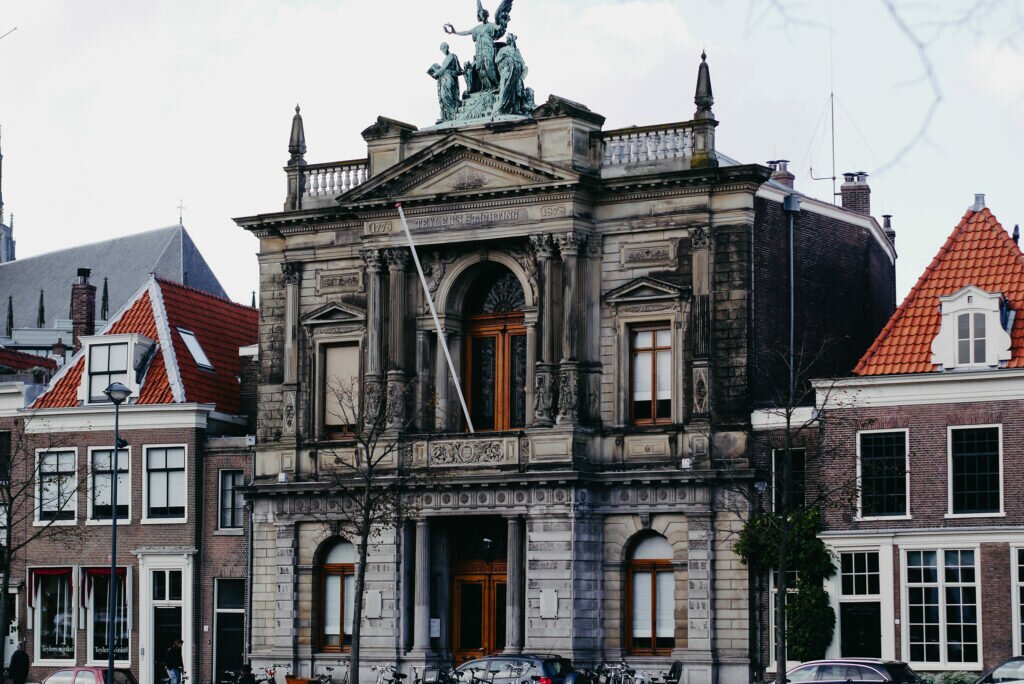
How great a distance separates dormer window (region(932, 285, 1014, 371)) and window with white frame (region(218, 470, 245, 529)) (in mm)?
21160

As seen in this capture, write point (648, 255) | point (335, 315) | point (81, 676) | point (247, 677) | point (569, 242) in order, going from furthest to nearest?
point (335, 315)
point (648, 255)
point (569, 242)
point (247, 677)
point (81, 676)

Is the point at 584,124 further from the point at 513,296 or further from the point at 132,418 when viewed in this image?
the point at 132,418

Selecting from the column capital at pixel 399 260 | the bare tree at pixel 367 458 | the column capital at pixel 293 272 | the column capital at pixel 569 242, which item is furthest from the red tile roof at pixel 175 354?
the column capital at pixel 569 242

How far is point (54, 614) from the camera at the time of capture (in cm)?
5778

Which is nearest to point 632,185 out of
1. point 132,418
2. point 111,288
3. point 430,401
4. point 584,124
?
point 584,124

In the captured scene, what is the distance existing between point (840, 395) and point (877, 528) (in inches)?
130

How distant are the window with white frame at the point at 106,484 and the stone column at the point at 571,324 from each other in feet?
48.3

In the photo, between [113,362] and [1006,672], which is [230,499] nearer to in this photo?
[113,362]

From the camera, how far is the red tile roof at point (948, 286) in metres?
46.4

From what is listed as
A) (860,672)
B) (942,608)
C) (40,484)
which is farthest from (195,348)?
(860,672)

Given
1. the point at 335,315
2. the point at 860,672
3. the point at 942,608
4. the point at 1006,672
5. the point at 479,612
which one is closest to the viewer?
the point at 1006,672

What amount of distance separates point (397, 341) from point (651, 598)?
981cm

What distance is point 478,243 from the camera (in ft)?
172

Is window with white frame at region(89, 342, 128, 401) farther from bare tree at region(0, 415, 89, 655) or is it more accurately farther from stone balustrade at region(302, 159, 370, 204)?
stone balustrade at region(302, 159, 370, 204)
